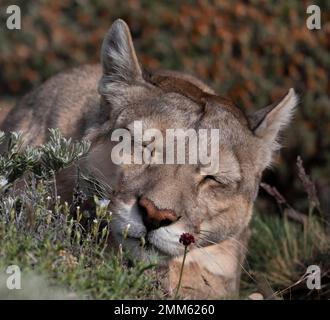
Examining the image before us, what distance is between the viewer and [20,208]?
6043mm

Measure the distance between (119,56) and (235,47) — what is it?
500 cm

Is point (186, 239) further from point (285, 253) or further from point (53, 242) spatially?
point (285, 253)

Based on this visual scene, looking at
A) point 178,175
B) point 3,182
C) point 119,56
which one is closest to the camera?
point 3,182

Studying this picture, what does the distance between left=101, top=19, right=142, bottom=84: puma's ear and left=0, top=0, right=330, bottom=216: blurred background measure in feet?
14.7

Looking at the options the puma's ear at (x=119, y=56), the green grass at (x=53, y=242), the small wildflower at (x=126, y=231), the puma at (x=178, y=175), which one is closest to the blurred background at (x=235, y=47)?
the puma at (x=178, y=175)

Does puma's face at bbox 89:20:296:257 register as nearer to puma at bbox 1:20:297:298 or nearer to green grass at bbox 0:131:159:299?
puma at bbox 1:20:297:298

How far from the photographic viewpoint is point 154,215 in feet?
18.6

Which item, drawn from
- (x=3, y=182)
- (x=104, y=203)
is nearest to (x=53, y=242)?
(x=104, y=203)

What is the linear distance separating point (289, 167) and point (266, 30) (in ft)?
5.95

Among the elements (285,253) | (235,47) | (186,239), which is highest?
(235,47)

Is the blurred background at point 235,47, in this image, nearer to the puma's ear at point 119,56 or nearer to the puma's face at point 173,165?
the puma's face at point 173,165

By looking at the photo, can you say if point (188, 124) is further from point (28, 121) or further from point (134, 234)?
point (28, 121)

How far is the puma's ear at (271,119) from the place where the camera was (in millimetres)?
6910
